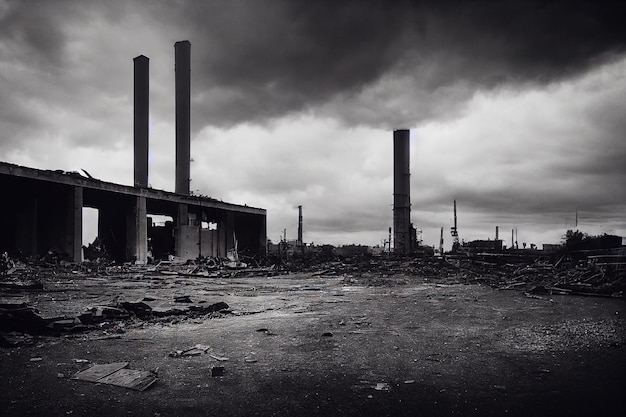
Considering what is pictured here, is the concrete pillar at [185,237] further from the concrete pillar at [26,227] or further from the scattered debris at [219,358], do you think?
the scattered debris at [219,358]

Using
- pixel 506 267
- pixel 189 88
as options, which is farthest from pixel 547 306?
pixel 189 88

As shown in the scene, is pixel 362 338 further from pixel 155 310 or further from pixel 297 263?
pixel 297 263

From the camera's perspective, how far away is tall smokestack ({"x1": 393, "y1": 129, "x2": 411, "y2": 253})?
3416cm

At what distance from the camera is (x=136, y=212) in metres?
27.3

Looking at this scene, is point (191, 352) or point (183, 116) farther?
point (183, 116)

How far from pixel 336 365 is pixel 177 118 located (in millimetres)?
35447

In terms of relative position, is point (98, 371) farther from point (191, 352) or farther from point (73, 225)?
point (73, 225)

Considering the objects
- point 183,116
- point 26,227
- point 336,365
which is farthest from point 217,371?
point 183,116

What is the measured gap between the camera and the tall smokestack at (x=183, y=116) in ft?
119

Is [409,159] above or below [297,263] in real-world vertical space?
above

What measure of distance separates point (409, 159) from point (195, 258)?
19101 millimetres

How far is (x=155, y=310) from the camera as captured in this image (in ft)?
27.8

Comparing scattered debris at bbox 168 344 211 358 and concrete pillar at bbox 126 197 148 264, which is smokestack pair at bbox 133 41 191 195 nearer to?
concrete pillar at bbox 126 197 148 264

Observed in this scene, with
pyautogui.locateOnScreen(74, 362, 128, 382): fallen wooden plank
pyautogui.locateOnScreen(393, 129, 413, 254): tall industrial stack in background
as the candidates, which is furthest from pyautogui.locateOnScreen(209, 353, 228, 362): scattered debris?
pyautogui.locateOnScreen(393, 129, 413, 254): tall industrial stack in background
